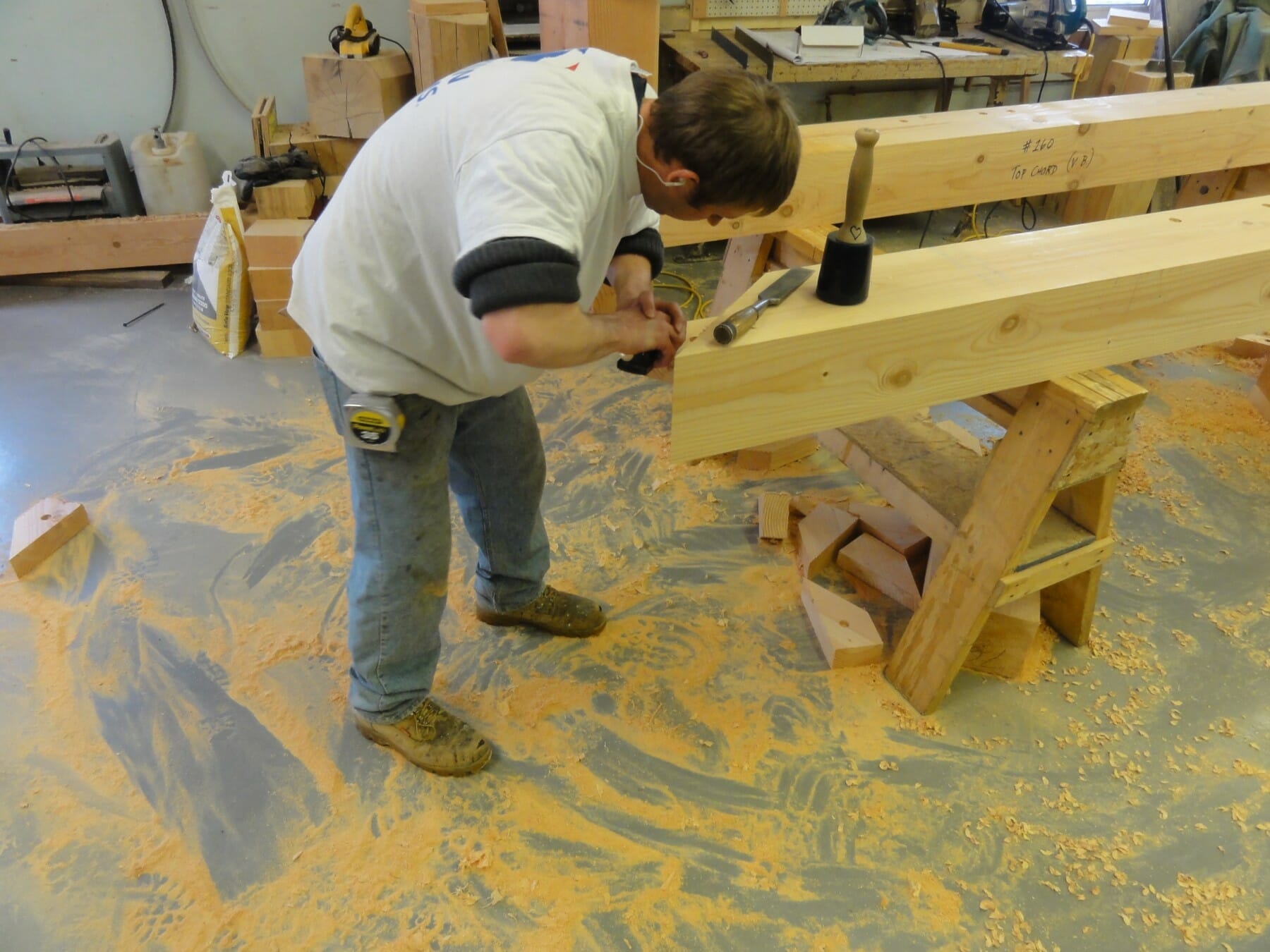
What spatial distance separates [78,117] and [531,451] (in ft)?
12.2

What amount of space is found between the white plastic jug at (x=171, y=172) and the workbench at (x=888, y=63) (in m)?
2.42

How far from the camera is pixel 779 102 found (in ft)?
4.00

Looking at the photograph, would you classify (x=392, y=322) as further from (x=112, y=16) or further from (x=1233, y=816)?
(x=112, y=16)

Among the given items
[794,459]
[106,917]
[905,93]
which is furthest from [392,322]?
[905,93]

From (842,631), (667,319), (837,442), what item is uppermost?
(667,319)

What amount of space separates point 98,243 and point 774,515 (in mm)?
3473

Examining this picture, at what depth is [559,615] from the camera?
2176 millimetres

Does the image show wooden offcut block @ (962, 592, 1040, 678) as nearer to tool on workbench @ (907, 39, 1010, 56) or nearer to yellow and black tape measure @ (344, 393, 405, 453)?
yellow and black tape measure @ (344, 393, 405, 453)

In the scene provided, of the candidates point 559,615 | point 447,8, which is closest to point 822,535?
point 559,615

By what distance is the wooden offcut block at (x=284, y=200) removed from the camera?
352cm

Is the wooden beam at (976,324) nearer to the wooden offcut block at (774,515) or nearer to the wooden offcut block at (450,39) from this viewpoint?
the wooden offcut block at (774,515)

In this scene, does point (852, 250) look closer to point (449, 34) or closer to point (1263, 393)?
point (449, 34)

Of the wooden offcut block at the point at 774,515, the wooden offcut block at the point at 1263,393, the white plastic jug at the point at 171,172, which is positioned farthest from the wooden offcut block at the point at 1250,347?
the white plastic jug at the point at 171,172

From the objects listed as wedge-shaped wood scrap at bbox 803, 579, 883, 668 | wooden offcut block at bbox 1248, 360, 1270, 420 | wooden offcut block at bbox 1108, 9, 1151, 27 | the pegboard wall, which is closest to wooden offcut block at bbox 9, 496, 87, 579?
wedge-shaped wood scrap at bbox 803, 579, 883, 668
